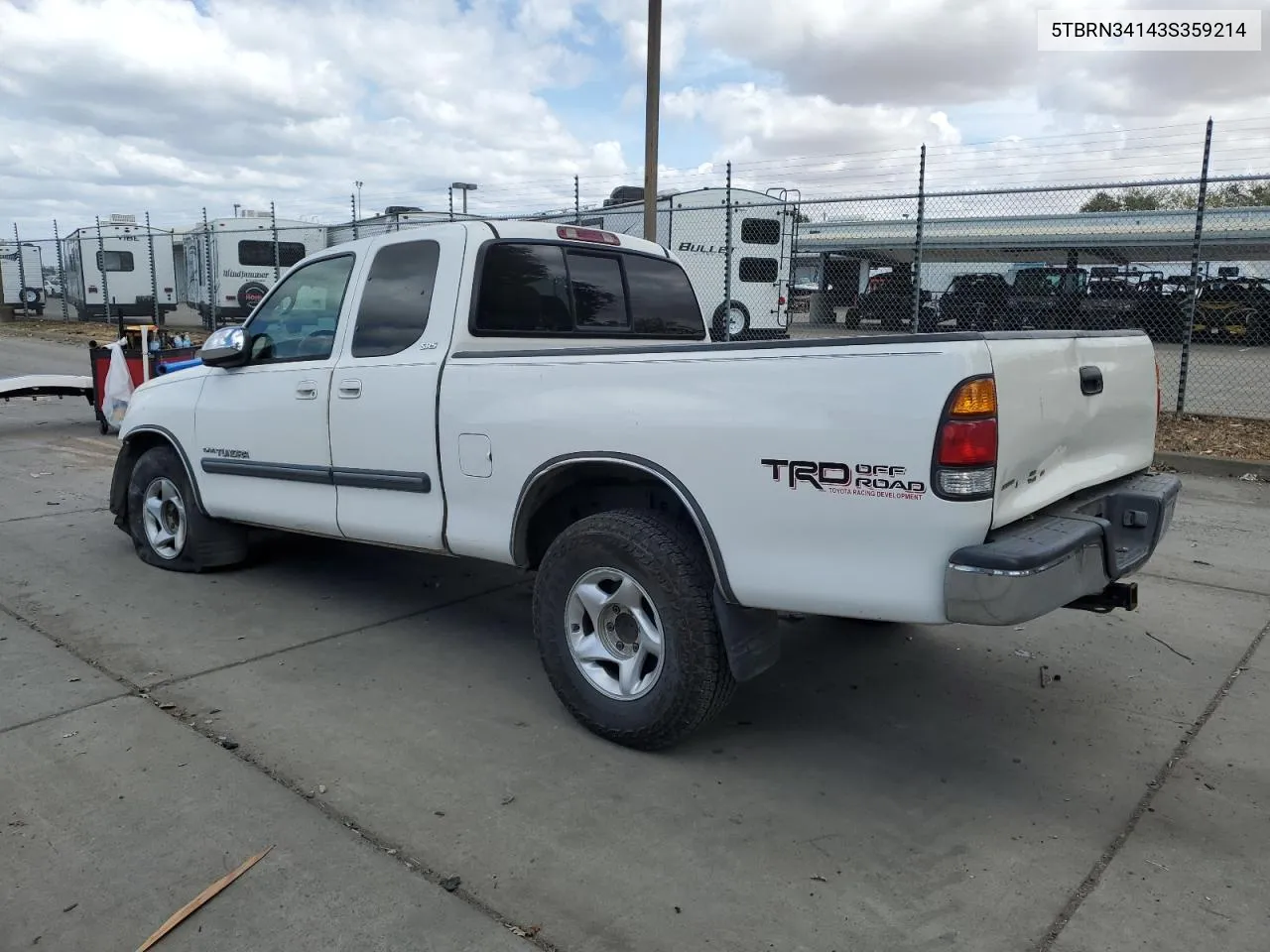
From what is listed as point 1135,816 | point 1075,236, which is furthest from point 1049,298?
point 1135,816

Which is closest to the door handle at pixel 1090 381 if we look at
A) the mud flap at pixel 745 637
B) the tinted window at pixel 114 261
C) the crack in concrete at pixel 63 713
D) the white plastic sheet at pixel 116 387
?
the mud flap at pixel 745 637

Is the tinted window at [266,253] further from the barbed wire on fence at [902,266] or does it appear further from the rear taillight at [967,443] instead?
the rear taillight at [967,443]

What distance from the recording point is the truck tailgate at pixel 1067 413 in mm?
2891

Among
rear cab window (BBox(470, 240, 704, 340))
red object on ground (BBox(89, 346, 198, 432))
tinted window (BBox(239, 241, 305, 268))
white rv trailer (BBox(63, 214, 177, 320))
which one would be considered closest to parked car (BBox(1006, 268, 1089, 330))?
tinted window (BBox(239, 241, 305, 268))

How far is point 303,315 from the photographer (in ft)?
16.4

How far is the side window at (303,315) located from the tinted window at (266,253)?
20393 millimetres

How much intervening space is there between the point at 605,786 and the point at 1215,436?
8.57 meters

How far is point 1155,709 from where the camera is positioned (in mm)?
3982

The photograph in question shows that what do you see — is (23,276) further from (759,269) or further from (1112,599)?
(1112,599)

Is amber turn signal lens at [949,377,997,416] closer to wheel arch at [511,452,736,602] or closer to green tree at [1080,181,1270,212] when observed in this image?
wheel arch at [511,452,736,602]

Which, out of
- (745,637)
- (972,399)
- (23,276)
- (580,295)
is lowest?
(745,637)

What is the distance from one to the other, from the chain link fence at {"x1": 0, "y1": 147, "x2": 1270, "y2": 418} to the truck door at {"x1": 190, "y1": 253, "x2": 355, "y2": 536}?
26.3ft

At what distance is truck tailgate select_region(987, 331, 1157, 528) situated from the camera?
2.89 meters

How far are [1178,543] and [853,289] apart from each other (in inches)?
773
